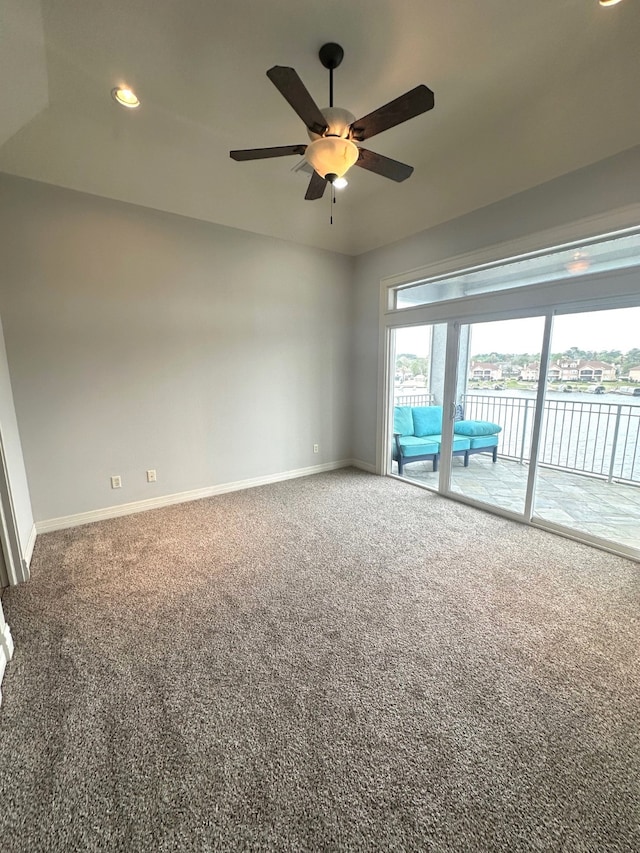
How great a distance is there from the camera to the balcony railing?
3.69m

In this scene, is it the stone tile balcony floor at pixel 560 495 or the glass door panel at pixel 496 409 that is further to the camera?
the glass door panel at pixel 496 409

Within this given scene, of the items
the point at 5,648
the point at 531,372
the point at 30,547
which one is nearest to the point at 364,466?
the point at 531,372

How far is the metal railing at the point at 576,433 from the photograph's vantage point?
12.1ft

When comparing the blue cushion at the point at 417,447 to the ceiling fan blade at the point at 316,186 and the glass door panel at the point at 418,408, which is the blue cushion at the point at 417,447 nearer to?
the glass door panel at the point at 418,408

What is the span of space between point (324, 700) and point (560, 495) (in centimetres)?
337

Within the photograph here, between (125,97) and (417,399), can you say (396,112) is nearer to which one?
(125,97)

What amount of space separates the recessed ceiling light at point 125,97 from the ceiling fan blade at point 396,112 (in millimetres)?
1662

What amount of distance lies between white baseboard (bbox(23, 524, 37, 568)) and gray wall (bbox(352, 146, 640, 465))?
12.4 ft

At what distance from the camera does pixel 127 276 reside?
328cm

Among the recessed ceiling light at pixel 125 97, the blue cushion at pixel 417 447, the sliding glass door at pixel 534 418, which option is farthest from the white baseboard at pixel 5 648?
the blue cushion at pixel 417 447

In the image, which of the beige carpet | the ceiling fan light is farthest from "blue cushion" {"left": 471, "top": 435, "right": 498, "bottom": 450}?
the ceiling fan light

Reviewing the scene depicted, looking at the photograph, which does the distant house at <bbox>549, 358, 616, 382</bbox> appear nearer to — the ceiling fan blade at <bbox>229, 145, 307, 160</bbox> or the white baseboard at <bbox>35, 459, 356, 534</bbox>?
the ceiling fan blade at <bbox>229, 145, 307, 160</bbox>

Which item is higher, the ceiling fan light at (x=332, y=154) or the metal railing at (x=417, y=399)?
the ceiling fan light at (x=332, y=154)

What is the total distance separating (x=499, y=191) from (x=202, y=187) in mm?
2690
